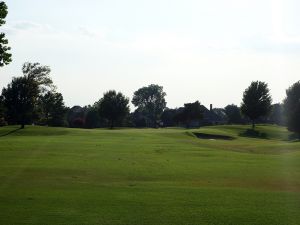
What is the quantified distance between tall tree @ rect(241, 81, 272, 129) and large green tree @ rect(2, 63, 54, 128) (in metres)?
45.5

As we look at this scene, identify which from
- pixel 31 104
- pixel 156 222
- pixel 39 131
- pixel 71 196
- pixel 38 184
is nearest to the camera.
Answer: pixel 156 222

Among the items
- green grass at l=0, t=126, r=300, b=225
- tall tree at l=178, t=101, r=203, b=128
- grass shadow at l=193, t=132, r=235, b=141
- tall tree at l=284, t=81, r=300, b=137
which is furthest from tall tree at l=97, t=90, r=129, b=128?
green grass at l=0, t=126, r=300, b=225

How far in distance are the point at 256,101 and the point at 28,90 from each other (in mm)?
51775

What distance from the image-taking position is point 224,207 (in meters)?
16.6

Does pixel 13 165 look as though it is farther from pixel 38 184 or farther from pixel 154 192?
pixel 154 192

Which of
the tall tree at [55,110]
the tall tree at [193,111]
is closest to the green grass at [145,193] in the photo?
the tall tree at [193,111]

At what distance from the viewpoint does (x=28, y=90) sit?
94.1 m

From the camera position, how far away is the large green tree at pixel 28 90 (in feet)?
307

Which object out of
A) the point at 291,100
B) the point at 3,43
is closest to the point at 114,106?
the point at 291,100

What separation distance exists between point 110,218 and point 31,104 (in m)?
82.1

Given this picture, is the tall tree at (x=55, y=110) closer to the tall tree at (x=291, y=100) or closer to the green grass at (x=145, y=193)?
the tall tree at (x=291, y=100)

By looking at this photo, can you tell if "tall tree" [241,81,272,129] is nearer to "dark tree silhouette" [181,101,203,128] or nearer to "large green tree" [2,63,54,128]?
"dark tree silhouette" [181,101,203,128]

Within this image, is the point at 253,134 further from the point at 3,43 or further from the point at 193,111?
the point at 3,43

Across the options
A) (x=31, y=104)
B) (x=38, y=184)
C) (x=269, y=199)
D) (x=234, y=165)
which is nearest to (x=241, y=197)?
(x=269, y=199)
